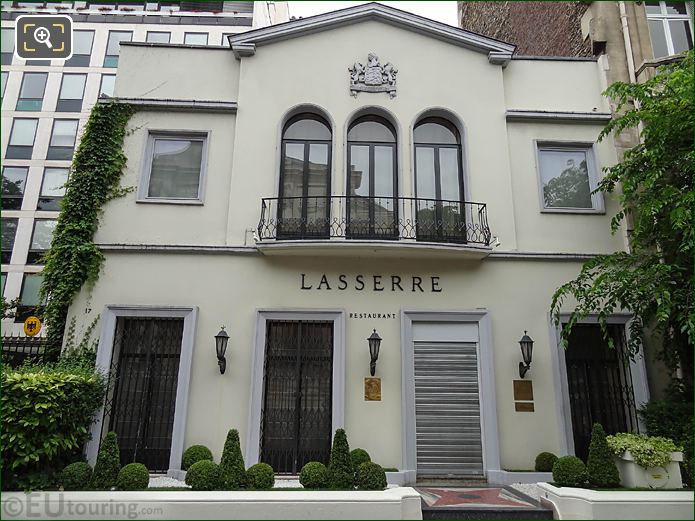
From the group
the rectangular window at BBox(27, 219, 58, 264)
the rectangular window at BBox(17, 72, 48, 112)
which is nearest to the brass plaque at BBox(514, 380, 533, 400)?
the rectangular window at BBox(27, 219, 58, 264)

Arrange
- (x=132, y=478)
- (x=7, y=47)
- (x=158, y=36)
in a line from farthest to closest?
(x=158, y=36)
(x=7, y=47)
(x=132, y=478)

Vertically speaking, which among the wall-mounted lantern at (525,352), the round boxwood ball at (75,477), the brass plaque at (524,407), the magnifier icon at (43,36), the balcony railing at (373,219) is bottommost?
the round boxwood ball at (75,477)

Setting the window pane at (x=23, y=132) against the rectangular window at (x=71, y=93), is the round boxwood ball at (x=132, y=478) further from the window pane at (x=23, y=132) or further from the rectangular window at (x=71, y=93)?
the window pane at (x=23, y=132)

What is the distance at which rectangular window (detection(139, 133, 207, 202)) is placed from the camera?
1110cm

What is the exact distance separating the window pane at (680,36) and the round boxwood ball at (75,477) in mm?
15788

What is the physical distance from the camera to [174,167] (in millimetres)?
11281

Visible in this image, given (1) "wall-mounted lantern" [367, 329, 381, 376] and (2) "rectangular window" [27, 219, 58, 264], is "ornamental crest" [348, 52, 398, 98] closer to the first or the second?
(1) "wall-mounted lantern" [367, 329, 381, 376]

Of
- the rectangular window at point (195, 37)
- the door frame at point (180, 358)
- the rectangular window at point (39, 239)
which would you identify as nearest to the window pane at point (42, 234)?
the rectangular window at point (39, 239)

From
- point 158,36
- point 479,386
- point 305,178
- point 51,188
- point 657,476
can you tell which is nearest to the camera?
point 657,476

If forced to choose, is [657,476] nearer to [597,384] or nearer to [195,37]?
[597,384]

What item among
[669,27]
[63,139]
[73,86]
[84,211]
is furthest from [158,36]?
[669,27]

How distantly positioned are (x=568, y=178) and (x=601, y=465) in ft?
21.0

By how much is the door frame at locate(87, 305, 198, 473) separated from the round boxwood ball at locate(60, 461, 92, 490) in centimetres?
132

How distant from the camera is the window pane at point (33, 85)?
30172mm
